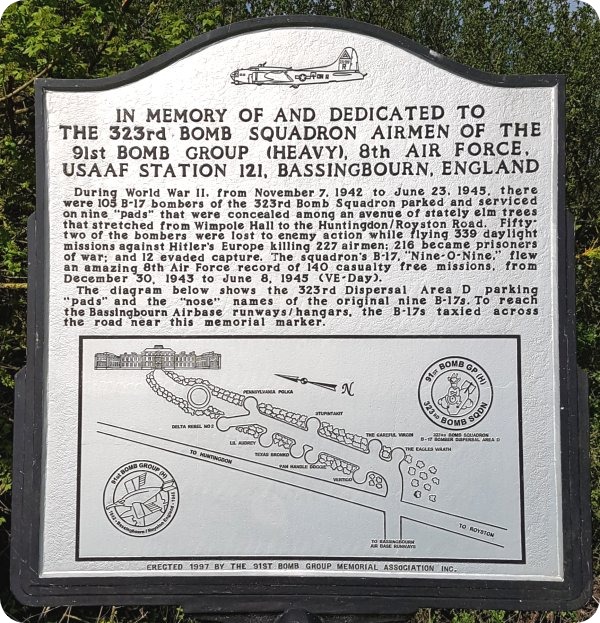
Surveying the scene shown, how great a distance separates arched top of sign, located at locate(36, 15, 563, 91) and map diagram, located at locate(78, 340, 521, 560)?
4.34 ft

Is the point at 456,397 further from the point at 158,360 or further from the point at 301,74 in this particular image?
the point at 301,74

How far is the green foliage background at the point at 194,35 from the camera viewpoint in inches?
172

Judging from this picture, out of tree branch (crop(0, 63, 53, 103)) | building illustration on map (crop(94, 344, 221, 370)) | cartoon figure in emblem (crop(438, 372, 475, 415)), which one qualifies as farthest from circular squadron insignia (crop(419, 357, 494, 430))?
tree branch (crop(0, 63, 53, 103))

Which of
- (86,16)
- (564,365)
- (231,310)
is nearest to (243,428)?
(231,310)

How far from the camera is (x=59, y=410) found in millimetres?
3150

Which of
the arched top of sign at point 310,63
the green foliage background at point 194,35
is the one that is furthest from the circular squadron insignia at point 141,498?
the arched top of sign at point 310,63

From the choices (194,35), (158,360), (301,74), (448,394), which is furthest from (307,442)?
(194,35)

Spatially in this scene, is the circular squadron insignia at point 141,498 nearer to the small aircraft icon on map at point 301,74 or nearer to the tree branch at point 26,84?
the small aircraft icon on map at point 301,74

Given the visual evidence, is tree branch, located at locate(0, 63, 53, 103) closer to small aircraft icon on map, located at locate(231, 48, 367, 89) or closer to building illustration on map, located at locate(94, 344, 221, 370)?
small aircraft icon on map, located at locate(231, 48, 367, 89)

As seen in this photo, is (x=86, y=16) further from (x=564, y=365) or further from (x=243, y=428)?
(x=564, y=365)

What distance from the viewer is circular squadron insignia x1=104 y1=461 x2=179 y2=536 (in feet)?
10.2

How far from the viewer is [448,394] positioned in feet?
10.2

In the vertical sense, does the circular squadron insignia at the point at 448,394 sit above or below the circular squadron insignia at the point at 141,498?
above

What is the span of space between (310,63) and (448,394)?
1.75m
